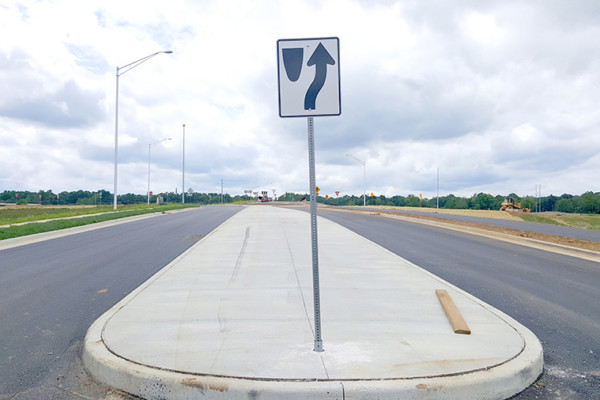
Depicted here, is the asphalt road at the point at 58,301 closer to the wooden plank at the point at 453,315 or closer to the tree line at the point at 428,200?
the wooden plank at the point at 453,315

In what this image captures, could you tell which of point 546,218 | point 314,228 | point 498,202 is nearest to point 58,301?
point 314,228

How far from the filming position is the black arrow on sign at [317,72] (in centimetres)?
474

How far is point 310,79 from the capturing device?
4.76m

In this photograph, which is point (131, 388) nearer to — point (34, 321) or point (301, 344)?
point (301, 344)

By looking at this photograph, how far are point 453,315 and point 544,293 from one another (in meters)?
3.68

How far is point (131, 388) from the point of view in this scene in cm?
400

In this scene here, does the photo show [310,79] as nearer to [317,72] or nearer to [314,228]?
[317,72]

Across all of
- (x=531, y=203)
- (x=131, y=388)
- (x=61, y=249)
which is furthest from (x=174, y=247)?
(x=531, y=203)

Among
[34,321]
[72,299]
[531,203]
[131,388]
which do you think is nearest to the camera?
[131,388]

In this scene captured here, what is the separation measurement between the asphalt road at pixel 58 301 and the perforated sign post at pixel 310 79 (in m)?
2.87

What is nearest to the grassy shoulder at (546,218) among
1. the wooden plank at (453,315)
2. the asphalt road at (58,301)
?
the wooden plank at (453,315)

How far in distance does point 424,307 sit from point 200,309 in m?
3.17

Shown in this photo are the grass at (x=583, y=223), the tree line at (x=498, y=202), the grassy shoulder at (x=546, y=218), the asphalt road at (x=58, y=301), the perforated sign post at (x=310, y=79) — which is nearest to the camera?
the asphalt road at (x=58, y=301)

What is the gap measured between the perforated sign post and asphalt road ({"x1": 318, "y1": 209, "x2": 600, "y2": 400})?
277 centimetres
